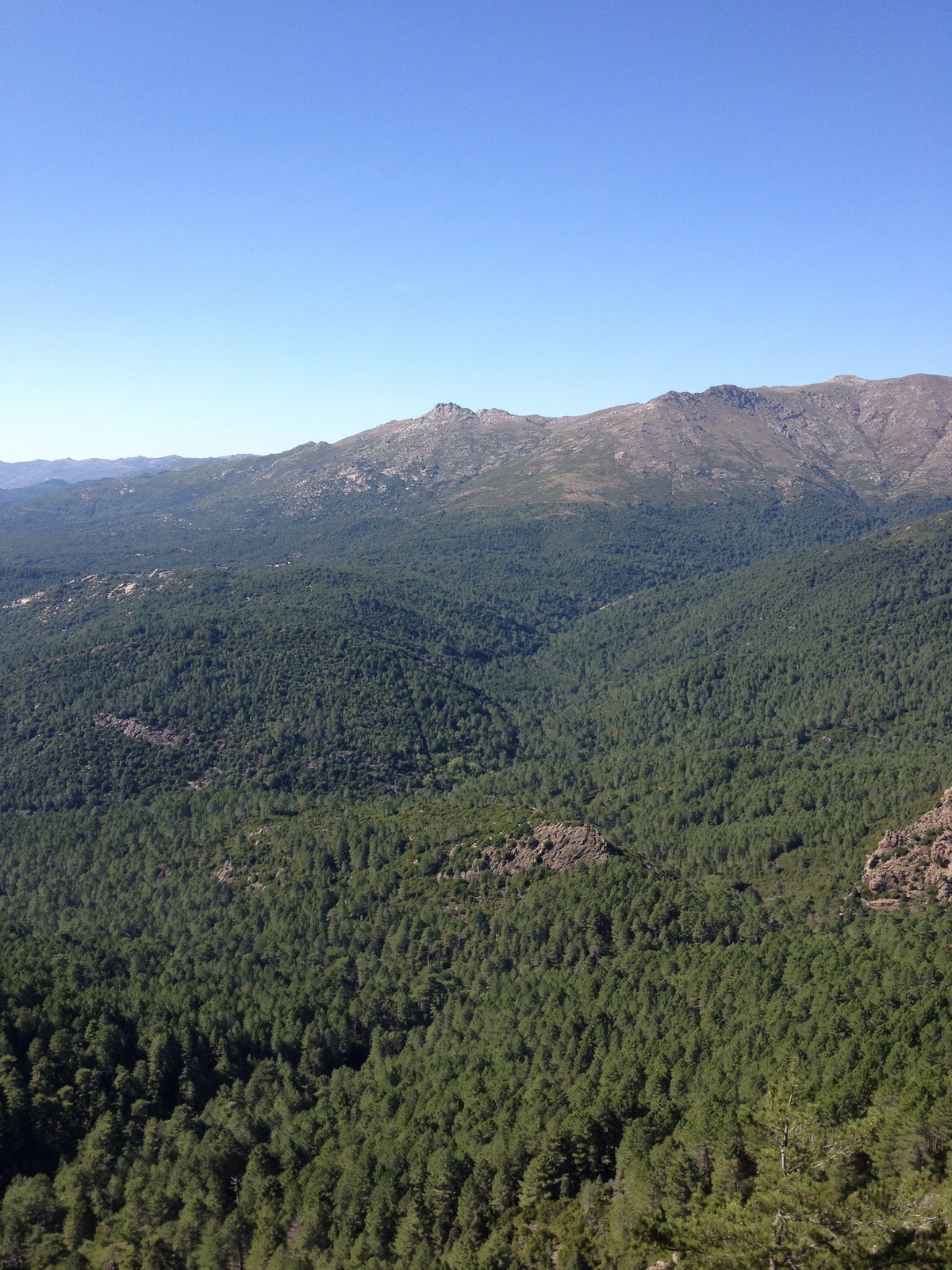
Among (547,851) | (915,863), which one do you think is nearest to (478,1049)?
(547,851)

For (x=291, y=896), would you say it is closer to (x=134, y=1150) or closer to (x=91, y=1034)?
(x=91, y=1034)

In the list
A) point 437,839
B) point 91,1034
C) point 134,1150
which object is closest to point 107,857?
point 437,839

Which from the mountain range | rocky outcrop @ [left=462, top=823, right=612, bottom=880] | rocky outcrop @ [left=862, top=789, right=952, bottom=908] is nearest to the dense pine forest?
the mountain range

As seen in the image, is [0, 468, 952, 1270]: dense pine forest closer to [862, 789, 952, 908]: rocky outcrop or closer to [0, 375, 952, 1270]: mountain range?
[0, 375, 952, 1270]: mountain range

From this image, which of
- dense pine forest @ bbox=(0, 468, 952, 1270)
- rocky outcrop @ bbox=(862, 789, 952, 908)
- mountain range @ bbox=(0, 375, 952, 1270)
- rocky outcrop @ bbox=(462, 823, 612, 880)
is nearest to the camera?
dense pine forest @ bbox=(0, 468, 952, 1270)

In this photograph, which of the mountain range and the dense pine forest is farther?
the mountain range

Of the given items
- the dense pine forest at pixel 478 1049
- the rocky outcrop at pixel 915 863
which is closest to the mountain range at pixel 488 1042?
the dense pine forest at pixel 478 1049

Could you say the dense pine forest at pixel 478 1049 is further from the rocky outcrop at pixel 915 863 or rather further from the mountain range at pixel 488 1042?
the rocky outcrop at pixel 915 863
